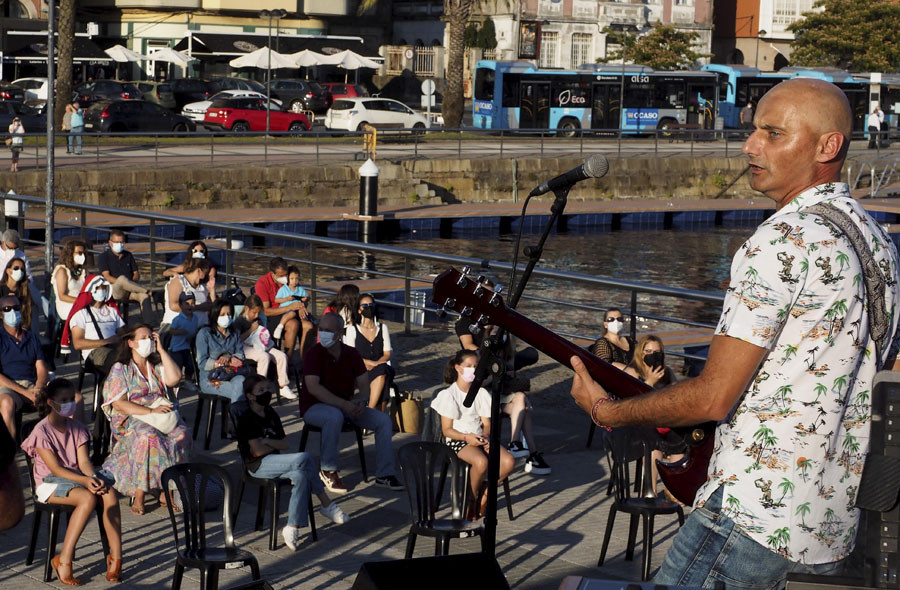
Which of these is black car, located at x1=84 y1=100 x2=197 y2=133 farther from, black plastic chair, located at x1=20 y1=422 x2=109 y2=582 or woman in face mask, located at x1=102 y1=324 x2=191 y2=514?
black plastic chair, located at x1=20 y1=422 x2=109 y2=582

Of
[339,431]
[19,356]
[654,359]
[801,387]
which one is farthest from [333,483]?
[801,387]

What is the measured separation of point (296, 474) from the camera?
807 cm

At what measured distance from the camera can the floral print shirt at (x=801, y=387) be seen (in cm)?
311

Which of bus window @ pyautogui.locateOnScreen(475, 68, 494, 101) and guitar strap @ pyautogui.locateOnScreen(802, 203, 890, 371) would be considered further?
bus window @ pyautogui.locateOnScreen(475, 68, 494, 101)

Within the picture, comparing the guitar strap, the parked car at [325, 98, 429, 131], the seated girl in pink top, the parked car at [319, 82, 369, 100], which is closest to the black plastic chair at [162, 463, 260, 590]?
the seated girl in pink top

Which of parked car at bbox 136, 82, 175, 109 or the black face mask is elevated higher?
parked car at bbox 136, 82, 175, 109

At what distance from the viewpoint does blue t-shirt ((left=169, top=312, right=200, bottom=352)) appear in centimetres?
1205

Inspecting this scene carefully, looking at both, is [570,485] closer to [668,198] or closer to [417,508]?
[417,508]

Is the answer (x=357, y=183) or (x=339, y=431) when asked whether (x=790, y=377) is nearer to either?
(x=339, y=431)

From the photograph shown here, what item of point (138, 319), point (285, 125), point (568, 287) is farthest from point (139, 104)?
point (138, 319)

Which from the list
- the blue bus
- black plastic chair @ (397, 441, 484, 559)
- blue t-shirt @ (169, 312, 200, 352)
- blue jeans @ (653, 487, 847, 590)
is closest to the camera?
blue jeans @ (653, 487, 847, 590)

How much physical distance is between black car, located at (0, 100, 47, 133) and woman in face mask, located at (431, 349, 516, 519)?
30878 mm

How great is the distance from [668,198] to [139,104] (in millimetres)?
15062

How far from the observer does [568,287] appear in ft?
78.5
